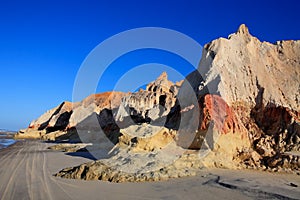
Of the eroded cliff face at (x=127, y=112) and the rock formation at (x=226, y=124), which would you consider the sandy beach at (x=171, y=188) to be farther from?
the eroded cliff face at (x=127, y=112)

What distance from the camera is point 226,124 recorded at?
11625mm

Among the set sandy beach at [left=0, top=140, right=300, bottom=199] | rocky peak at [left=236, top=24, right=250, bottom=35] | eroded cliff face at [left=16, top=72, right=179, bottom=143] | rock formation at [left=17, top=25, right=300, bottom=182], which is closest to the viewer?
sandy beach at [left=0, top=140, right=300, bottom=199]

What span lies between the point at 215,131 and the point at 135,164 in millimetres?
3814

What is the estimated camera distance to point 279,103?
505 inches

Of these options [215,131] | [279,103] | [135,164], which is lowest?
[135,164]

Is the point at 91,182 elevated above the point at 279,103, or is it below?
→ below

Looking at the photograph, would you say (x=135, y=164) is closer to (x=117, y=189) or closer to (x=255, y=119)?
(x=117, y=189)

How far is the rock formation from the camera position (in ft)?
31.1

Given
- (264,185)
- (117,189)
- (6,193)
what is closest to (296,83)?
(264,185)

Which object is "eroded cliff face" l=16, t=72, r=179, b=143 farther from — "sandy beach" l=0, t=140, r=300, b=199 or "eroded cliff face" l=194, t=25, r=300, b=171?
"sandy beach" l=0, t=140, r=300, b=199

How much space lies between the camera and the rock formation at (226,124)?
948 cm

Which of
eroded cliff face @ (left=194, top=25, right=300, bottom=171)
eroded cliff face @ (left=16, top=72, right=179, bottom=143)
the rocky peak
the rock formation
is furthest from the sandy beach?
eroded cliff face @ (left=16, top=72, right=179, bottom=143)

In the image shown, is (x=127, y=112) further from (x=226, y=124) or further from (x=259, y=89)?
(x=226, y=124)

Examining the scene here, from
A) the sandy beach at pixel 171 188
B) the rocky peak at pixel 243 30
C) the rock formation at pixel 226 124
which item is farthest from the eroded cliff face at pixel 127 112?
the sandy beach at pixel 171 188
